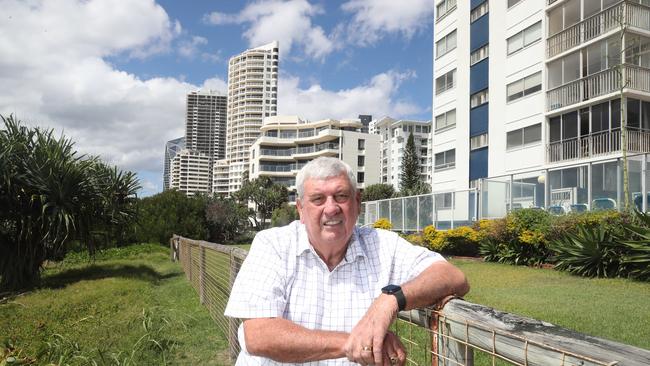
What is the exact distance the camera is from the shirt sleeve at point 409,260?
2.26 m

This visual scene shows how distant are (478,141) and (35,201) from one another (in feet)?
70.7

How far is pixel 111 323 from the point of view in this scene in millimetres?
6711

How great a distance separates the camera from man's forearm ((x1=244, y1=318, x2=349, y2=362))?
188cm

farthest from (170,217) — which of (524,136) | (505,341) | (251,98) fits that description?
(251,98)

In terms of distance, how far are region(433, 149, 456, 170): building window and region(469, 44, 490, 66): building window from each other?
512cm

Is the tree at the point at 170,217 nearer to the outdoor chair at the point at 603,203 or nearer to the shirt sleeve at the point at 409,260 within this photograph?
the outdoor chair at the point at 603,203

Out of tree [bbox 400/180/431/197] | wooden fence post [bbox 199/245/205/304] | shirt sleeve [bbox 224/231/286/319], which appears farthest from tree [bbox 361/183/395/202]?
shirt sleeve [bbox 224/231/286/319]

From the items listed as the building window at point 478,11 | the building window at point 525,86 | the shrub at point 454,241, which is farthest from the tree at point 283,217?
the shrub at point 454,241

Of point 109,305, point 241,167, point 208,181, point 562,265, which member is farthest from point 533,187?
point 208,181

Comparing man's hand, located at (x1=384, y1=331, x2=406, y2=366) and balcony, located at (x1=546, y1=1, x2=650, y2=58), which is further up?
balcony, located at (x1=546, y1=1, x2=650, y2=58)

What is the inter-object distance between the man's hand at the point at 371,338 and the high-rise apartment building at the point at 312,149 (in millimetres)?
82453

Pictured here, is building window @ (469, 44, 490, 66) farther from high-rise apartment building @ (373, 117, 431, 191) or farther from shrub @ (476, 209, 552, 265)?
high-rise apartment building @ (373, 117, 431, 191)

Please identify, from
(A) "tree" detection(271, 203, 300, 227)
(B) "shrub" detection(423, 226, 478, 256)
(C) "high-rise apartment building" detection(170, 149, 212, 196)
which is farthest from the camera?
(C) "high-rise apartment building" detection(170, 149, 212, 196)

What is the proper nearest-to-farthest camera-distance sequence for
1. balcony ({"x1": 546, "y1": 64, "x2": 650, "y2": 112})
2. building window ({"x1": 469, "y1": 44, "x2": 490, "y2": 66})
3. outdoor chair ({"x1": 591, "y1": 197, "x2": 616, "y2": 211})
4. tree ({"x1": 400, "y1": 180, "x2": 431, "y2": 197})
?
outdoor chair ({"x1": 591, "y1": 197, "x2": 616, "y2": 211}) → balcony ({"x1": 546, "y1": 64, "x2": 650, "y2": 112}) → building window ({"x1": 469, "y1": 44, "x2": 490, "y2": 66}) → tree ({"x1": 400, "y1": 180, "x2": 431, "y2": 197})
